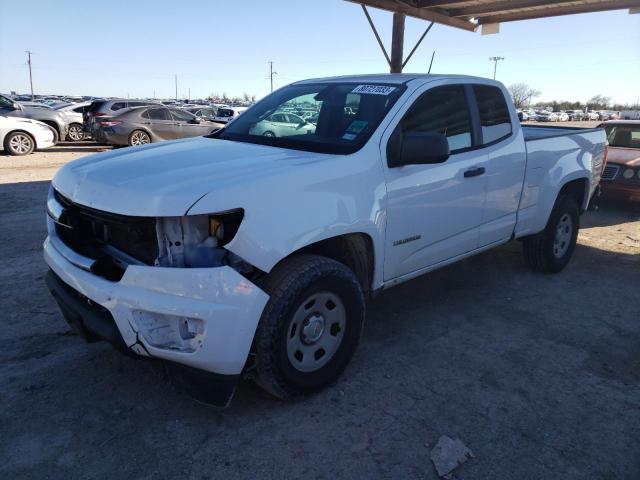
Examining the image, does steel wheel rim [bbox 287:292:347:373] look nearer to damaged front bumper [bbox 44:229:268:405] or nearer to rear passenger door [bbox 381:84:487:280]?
damaged front bumper [bbox 44:229:268:405]

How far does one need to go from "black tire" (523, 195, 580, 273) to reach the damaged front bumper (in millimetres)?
3629

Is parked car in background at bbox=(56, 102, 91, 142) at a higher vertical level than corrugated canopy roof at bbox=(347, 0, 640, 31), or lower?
lower

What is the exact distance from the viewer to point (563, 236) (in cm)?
527

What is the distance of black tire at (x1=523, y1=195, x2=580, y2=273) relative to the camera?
5031 millimetres

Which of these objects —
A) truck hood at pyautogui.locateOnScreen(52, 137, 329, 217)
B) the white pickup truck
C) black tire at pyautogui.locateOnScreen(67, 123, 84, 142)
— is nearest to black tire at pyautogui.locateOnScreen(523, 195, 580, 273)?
the white pickup truck

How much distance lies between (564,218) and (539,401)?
2810 mm

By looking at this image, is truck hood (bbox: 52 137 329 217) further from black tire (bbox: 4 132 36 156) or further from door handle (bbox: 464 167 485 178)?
black tire (bbox: 4 132 36 156)

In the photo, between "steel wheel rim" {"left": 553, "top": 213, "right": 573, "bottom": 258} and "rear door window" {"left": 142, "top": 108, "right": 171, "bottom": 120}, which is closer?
"steel wheel rim" {"left": 553, "top": 213, "right": 573, "bottom": 258}

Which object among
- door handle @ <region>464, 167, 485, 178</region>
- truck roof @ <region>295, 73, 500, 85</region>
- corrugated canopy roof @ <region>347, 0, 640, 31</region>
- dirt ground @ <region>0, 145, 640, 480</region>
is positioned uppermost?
corrugated canopy roof @ <region>347, 0, 640, 31</region>

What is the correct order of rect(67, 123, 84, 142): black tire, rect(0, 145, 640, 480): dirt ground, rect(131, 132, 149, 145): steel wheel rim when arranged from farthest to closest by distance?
rect(67, 123, 84, 142): black tire < rect(131, 132, 149, 145): steel wheel rim < rect(0, 145, 640, 480): dirt ground

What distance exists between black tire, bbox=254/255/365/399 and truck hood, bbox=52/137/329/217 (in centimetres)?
53

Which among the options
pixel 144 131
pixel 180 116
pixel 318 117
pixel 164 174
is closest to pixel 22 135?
pixel 144 131

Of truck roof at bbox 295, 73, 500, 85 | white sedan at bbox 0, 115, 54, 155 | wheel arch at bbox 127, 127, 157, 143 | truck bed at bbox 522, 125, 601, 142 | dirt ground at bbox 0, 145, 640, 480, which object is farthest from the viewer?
wheel arch at bbox 127, 127, 157, 143

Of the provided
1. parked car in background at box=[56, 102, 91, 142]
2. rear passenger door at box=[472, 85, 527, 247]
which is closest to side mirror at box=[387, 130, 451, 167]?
rear passenger door at box=[472, 85, 527, 247]
